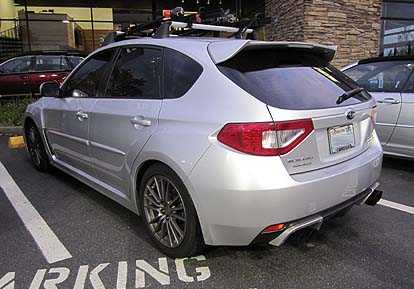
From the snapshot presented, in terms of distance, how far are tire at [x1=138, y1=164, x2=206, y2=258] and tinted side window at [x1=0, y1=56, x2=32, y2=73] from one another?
10.4m

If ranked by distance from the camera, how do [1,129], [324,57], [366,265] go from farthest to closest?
[1,129] → [324,57] → [366,265]

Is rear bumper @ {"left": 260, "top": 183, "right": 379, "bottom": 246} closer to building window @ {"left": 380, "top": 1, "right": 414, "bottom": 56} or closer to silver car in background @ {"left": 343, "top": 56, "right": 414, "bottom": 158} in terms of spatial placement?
silver car in background @ {"left": 343, "top": 56, "right": 414, "bottom": 158}

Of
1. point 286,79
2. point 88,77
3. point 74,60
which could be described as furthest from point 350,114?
point 74,60

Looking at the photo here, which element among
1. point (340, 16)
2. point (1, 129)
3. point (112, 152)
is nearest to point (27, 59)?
point (1, 129)

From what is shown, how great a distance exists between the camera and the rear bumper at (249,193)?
237 centimetres

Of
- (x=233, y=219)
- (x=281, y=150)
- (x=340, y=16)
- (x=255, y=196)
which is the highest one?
(x=340, y=16)

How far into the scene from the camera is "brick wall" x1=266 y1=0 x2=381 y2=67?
419 inches

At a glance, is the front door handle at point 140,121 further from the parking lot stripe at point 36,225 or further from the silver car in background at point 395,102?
the silver car in background at point 395,102

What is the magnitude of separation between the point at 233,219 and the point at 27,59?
451 inches

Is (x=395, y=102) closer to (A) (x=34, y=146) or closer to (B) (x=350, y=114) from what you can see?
(B) (x=350, y=114)

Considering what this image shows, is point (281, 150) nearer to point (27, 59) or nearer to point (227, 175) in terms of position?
point (227, 175)

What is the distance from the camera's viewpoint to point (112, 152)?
336cm

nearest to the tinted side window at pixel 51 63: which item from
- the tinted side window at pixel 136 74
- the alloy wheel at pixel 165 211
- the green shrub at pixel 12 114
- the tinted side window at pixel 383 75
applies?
the green shrub at pixel 12 114

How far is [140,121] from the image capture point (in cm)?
299
